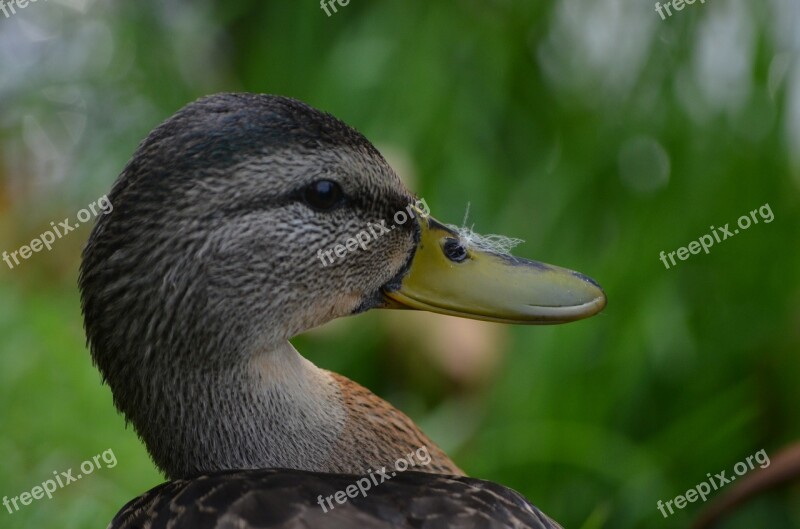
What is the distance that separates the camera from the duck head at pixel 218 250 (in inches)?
51.7

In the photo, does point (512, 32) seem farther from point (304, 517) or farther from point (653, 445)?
point (304, 517)

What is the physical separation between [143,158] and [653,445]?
166 cm

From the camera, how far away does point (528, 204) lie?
2.95 meters

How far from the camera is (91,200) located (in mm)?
3268

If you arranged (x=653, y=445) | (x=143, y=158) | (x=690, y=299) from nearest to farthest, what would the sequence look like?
(x=143, y=158) < (x=653, y=445) < (x=690, y=299)

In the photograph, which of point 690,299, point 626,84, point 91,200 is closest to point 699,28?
point 626,84
